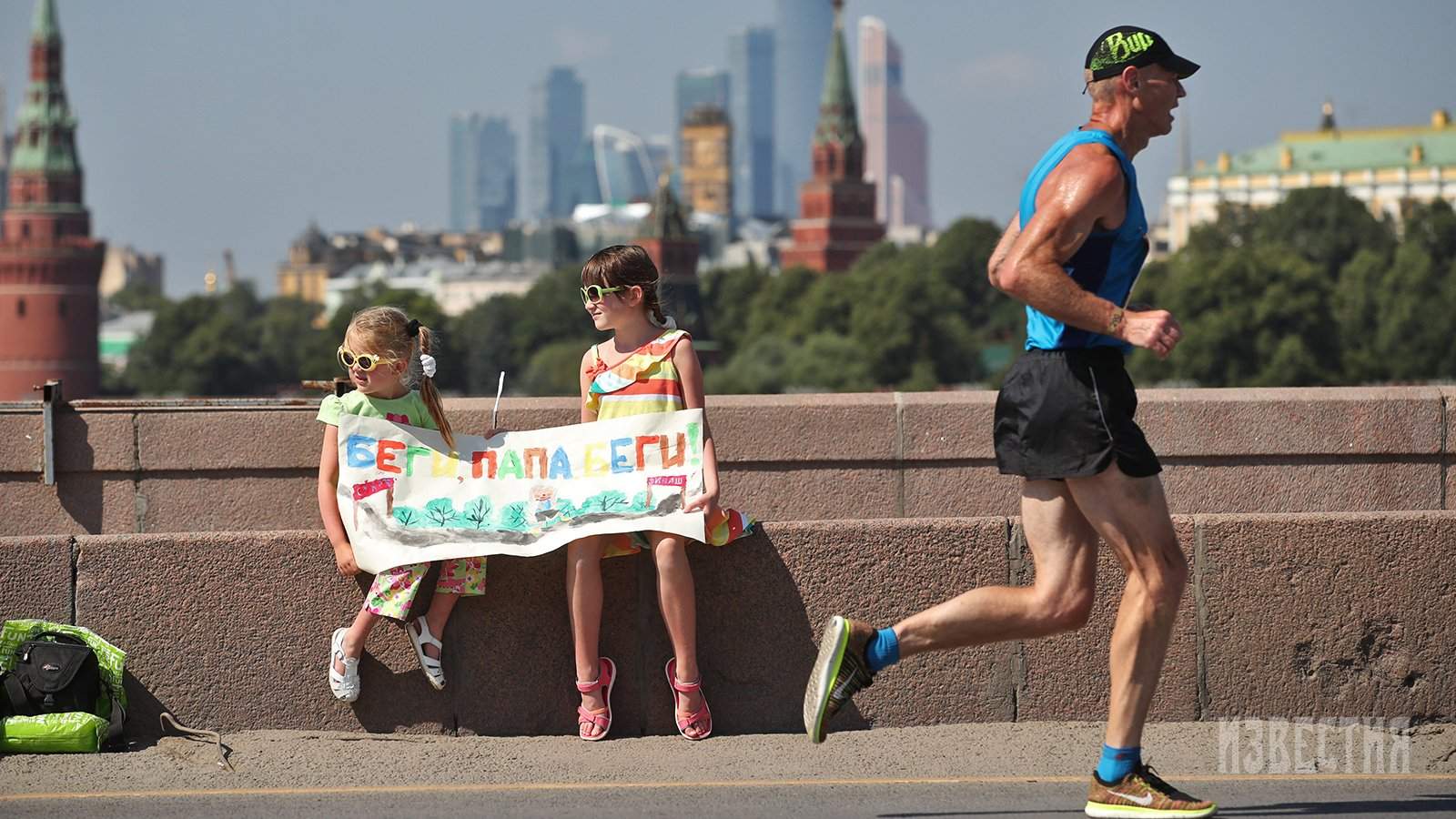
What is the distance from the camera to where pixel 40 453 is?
884cm

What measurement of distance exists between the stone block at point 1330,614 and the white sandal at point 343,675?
2.58m

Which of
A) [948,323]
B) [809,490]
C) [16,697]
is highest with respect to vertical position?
[809,490]

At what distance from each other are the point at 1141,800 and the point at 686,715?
1749 mm

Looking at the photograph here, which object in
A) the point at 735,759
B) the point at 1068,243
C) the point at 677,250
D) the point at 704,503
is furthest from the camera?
the point at 677,250

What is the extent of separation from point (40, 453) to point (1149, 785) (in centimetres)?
476

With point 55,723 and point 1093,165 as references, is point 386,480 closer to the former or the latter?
point 55,723

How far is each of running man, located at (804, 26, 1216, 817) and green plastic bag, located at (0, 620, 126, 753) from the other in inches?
93.6

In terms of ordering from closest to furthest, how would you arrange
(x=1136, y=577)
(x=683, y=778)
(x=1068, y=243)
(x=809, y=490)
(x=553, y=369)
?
(x=1068, y=243) → (x=1136, y=577) → (x=683, y=778) → (x=809, y=490) → (x=553, y=369)

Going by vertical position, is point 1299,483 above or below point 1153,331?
below

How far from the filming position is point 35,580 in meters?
7.22

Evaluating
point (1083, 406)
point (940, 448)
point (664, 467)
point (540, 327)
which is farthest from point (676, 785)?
point (540, 327)

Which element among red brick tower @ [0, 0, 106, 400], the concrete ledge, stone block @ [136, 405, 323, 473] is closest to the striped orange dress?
the concrete ledge

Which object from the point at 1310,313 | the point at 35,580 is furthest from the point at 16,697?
the point at 1310,313

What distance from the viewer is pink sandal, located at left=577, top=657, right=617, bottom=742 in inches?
281
